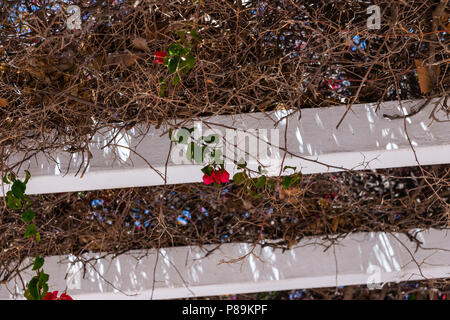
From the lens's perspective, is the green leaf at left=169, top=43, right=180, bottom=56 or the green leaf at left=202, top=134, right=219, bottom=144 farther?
the green leaf at left=202, top=134, right=219, bottom=144

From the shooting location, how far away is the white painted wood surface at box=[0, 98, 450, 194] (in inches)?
61.4

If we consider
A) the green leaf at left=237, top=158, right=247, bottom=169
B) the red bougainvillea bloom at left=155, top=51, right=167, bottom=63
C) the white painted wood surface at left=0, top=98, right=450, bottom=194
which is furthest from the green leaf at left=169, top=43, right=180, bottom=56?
the green leaf at left=237, top=158, right=247, bottom=169

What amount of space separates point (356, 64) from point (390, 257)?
32.4 inches

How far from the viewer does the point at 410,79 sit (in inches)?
64.9

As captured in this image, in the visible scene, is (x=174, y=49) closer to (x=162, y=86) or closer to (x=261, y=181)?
(x=162, y=86)

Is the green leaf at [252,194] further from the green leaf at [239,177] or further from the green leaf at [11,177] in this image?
the green leaf at [11,177]

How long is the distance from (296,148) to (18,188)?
35.1 inches

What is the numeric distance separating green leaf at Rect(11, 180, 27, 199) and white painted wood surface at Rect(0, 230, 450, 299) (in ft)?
1.70

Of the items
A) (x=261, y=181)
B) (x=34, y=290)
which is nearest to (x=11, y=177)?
(x=34, y=290)

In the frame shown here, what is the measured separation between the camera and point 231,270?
1982 mm

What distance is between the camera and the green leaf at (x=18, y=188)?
1534 millimetres

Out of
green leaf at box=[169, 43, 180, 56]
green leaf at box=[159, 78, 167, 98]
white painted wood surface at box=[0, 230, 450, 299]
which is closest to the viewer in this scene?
green leaf at box=[169, 43, 180, 56]

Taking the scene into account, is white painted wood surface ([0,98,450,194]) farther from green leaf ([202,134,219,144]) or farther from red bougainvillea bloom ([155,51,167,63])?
red bougainvillea bloom ([155,51,167,63])
